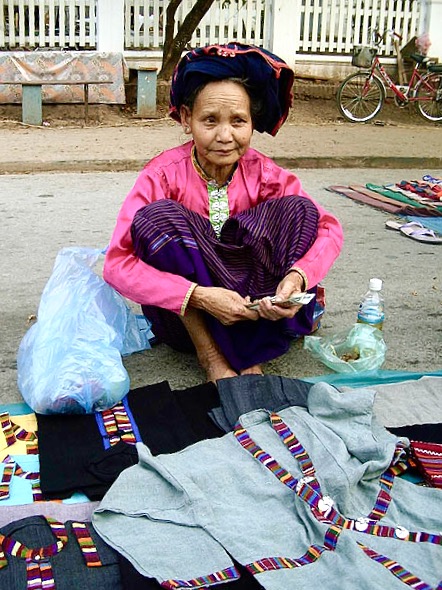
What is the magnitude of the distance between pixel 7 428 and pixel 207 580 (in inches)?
39.0

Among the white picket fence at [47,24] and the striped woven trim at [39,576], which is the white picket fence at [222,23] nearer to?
the white picket fence at [47,24]

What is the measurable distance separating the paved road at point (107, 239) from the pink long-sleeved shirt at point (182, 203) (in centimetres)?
45

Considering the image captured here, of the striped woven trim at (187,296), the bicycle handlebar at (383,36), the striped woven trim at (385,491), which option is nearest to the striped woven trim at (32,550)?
the striped woven trim at (385,491)

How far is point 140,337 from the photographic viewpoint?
3424mm

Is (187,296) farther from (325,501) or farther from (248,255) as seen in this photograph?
(325,501)

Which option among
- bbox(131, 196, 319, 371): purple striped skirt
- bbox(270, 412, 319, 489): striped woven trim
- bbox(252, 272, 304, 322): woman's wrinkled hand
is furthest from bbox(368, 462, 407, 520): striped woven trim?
bbox(131, 196, 319, 371): purple striped skirt

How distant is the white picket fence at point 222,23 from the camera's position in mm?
12539

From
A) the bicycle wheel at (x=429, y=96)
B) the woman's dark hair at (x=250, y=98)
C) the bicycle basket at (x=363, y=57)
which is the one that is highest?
the woman's dark hair at (x=250, y=98)

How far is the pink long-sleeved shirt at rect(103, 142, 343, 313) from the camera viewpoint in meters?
2.85

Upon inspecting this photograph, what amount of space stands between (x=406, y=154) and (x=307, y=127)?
2685 mm

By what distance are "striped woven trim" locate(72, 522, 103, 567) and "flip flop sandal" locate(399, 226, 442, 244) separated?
12.4ft

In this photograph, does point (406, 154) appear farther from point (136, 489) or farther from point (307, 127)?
point (136, 489)

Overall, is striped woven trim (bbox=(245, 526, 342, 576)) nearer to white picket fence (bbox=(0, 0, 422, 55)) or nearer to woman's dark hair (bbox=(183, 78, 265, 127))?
woman's dark hair (bbox=(183, 78, 265, 127))

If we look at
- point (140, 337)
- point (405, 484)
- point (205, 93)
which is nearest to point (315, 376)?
point (140, 337)
